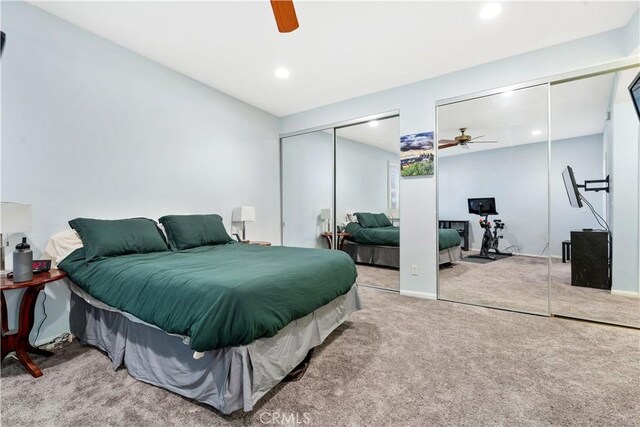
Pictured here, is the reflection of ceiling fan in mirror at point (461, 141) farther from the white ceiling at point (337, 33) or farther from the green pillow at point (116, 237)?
the green pillow at point (116, 237)

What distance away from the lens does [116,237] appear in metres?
2.42

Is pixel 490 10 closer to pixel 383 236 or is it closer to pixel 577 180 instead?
pixel 577 180

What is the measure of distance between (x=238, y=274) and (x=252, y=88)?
10.1 feet

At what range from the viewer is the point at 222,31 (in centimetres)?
265

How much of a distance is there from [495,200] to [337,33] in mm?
2761

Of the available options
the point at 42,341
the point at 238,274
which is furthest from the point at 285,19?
the point at 42,341

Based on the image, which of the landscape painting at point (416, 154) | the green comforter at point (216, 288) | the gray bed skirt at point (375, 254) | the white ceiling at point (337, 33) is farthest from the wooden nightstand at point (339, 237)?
the white ceiling at point (337, 33)

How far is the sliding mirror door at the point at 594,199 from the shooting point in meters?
3.06

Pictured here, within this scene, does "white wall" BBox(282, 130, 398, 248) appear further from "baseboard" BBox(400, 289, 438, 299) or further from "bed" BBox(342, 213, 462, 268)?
"baseboard" BBox(400, 289, 438, 299)

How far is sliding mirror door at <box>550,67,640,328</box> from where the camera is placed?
3.06 meters

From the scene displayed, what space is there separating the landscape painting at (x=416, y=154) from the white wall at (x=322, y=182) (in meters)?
0.53

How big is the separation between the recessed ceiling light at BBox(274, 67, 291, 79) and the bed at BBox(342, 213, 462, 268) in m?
2.38

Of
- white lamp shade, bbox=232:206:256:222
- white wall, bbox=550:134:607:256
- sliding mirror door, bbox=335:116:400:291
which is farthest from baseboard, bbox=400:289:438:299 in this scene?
white lamp shade, bbox=232:206:256:222

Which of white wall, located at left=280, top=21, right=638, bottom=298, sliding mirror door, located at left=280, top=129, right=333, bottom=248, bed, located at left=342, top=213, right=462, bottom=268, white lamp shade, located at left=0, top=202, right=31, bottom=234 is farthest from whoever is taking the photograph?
sliding mirror door, located at left=280, top=129, right=333, bottom=248
